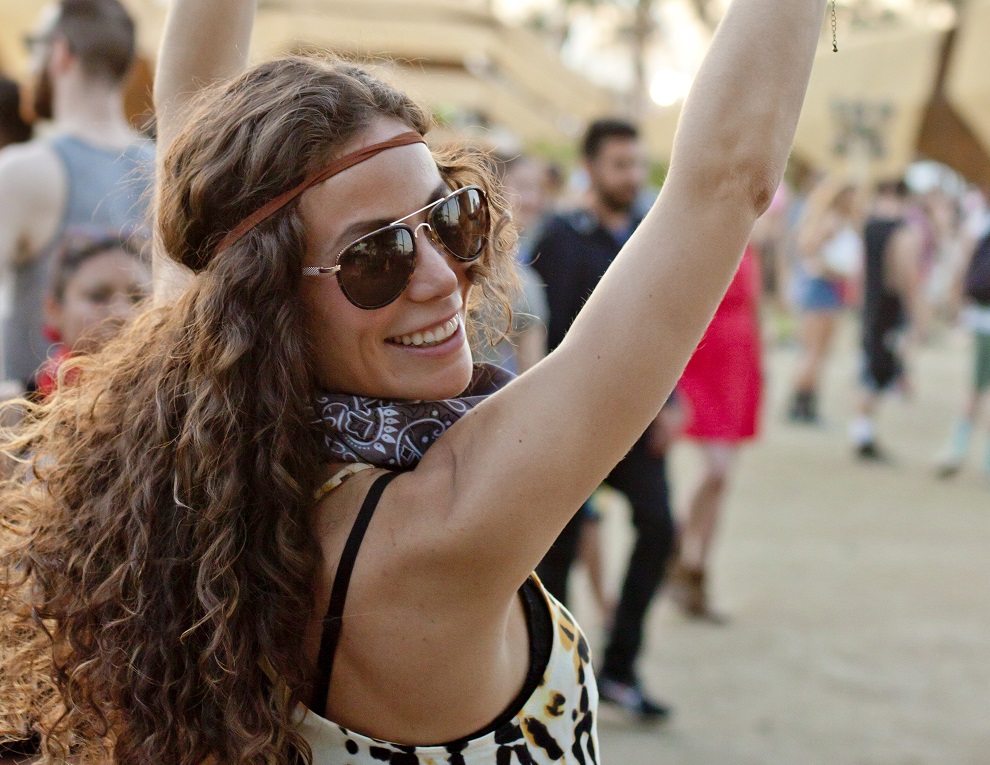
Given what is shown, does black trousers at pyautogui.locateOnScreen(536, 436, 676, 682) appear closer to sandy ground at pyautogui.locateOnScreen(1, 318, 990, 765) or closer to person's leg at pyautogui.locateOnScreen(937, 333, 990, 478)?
sandy ground at pyautogui.locateOnScreen(1, 318, 990, 765)

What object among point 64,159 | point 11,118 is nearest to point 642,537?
point 64,159

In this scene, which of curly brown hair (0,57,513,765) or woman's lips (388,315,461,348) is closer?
curly brown hair (0,57,513,765)

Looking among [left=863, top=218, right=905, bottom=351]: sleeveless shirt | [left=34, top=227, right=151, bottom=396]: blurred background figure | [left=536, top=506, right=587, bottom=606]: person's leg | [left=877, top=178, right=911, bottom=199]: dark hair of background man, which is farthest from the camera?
[left=877, top=178, right=911, bottom=199]: dark hair of background man

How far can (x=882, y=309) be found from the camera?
9.02 m

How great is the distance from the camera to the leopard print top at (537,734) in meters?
1.24

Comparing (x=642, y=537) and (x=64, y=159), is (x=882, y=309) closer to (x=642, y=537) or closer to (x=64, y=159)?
(x=642, y=537)

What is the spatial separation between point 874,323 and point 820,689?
532cm

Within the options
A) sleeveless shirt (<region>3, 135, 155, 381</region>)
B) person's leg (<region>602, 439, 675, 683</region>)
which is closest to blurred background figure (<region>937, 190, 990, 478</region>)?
person's leg (<region>602, 439, 675, 683</region>)

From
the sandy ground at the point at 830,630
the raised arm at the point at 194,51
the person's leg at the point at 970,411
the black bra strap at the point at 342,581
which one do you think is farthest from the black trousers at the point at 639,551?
the person's leg at the point at 970,411

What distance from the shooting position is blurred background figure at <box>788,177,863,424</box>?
9805 mm

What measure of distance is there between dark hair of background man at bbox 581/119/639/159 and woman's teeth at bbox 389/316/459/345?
3.38 meters

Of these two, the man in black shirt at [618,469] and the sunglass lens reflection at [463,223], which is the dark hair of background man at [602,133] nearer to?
the man in black shirt at [618,469]

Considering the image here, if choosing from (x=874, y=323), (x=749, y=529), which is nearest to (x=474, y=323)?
(x=749, y=529)

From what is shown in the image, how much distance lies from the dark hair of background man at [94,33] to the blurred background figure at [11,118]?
83 centimetres
